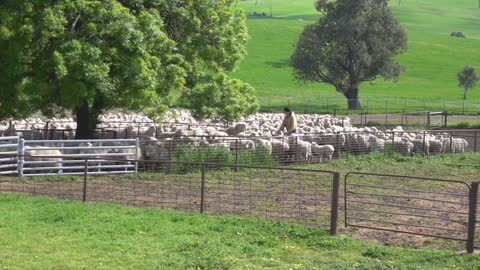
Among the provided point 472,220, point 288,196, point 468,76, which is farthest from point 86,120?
point 468,76

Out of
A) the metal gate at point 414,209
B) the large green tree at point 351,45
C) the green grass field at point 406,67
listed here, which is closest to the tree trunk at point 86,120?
the metal gate at point 414,209

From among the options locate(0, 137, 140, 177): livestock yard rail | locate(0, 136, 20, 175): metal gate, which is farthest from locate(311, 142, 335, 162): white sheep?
locate(0, 136, 20, 175): metal gate

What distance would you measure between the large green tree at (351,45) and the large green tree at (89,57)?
45.0m

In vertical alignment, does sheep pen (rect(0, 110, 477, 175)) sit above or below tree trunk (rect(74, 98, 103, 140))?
below

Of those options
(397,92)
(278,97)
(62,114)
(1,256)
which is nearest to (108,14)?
(62,114)

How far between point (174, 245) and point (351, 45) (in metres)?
59.5

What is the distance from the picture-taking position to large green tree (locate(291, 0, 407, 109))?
229ft

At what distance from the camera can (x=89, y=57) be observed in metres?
22.2

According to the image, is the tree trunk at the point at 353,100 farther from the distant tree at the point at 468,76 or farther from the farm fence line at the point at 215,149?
the farm fence line at the point at 215,149

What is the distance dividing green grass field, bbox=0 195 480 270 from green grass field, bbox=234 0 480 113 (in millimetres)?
54072

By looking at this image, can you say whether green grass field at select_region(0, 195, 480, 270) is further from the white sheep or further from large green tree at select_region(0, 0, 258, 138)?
the white sheep

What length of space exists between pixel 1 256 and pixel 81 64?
1134 cm

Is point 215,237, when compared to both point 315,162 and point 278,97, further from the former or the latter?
point 278,97

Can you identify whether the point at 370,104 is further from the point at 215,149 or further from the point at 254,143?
the point at 215,149
